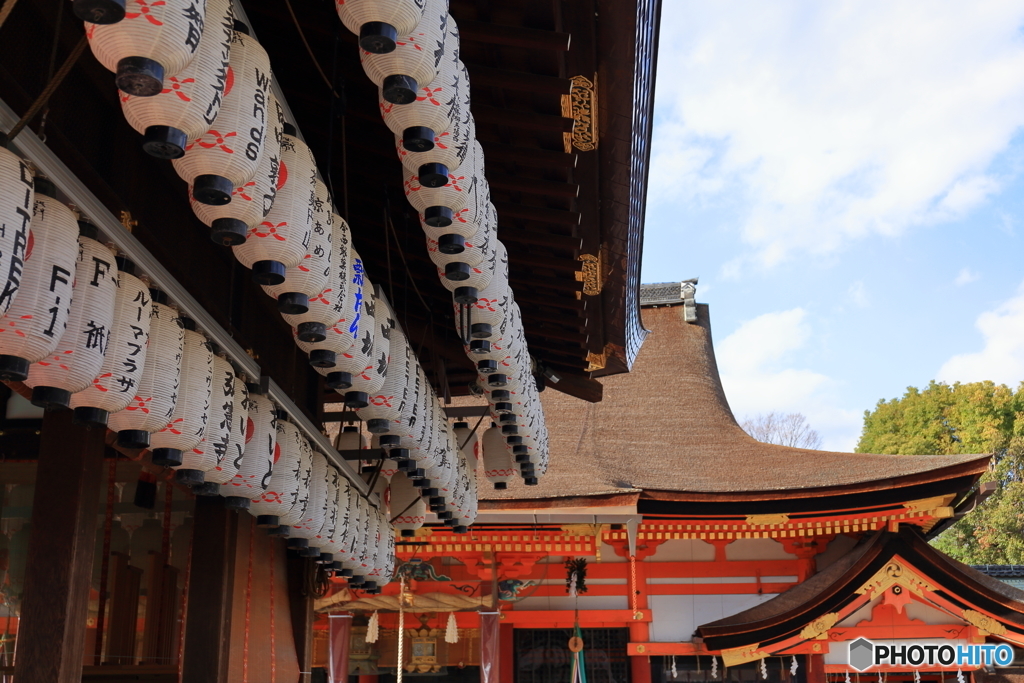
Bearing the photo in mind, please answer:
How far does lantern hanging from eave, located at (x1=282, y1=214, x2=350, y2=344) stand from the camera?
132 inches

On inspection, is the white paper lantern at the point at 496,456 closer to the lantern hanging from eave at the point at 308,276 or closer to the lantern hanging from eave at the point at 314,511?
the lantern hanging from eave at the point at 314,511

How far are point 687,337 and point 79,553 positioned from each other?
39.3ft

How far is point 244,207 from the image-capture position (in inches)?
106

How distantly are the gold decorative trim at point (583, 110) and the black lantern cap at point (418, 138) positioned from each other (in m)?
1.33

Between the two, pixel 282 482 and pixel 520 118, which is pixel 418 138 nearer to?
pixel 520 118

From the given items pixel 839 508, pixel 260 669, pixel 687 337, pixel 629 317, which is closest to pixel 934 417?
pixel 687 337

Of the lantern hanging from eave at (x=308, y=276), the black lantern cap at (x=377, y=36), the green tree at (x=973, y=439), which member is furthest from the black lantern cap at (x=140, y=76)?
the green tree at (x=973, y=439)

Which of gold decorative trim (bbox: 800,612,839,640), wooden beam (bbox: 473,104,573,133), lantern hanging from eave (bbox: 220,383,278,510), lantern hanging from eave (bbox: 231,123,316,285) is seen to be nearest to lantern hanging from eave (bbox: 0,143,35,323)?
lantern hanging from eave (bbox: 231,123,316,285)

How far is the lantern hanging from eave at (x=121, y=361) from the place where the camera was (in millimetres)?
2814

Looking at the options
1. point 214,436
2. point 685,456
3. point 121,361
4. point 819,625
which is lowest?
point 819,625

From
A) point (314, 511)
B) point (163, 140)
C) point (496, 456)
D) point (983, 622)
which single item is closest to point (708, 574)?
point (983, 622)

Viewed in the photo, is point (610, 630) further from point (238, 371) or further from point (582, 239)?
point (238, 371)

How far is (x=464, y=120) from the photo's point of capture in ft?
11.3

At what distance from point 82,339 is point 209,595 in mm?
2822
